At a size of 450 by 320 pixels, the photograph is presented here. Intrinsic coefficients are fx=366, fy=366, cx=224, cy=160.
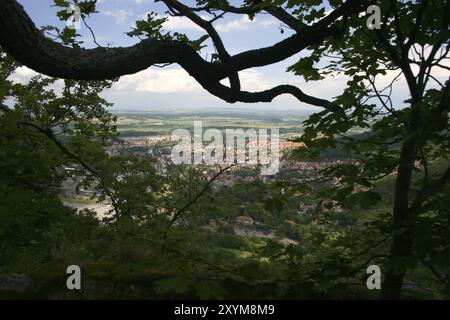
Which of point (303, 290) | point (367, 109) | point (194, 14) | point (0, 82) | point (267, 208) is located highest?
point (194, 14)

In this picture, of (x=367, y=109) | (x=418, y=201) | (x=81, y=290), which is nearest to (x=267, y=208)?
(x=418, y=201)

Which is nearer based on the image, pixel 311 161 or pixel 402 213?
pixel 402 213

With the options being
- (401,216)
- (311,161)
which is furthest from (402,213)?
(311,161)

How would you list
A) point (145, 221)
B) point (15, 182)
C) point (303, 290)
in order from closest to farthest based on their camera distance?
point (303, 290) → point (15, 182) → point (145, 221)

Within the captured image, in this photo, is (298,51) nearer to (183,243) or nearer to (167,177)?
(183,243)

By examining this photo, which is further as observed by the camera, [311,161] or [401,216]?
[311,161]

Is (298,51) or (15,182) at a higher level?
(298,51)

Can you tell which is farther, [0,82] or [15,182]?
[15,182]

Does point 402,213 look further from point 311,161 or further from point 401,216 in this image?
point 311,161

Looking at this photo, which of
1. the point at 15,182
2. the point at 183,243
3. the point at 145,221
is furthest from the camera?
the point at 145,221
